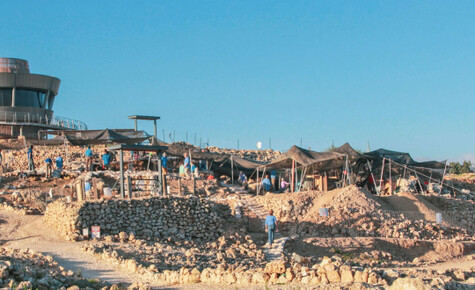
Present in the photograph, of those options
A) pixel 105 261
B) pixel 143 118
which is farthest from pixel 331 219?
pixel 143 118

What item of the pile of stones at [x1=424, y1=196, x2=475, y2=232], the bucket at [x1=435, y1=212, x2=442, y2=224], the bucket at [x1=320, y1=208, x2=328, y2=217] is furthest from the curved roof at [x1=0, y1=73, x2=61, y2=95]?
the bucket at [x1=435, y1=212, x2=442, y2=224]

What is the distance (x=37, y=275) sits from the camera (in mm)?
12016

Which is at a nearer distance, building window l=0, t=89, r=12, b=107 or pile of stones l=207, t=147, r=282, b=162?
pile of stones l=207, t=147, r=282, b=162

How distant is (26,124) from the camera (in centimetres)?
4678

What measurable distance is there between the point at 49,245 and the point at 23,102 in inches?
1339

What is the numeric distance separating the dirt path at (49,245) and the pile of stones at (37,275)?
47cm

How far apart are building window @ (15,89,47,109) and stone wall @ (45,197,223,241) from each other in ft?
99.8

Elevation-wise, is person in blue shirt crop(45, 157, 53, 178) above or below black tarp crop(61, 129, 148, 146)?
below

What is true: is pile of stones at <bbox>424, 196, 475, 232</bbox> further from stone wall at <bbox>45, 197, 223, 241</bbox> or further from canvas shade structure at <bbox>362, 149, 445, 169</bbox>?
stone wall at <bbox>45, 197, 223, 241</bbox>

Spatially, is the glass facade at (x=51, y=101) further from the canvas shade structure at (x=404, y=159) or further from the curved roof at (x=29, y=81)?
the canvas shade structure at (x=404, y=159)

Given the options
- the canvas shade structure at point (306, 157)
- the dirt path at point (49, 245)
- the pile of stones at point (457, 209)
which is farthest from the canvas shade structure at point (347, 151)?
the dirt path at point (49, 245)

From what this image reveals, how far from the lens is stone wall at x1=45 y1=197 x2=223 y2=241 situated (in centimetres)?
1844

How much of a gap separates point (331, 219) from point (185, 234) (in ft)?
19.3

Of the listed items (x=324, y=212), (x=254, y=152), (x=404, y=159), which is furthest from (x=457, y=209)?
(x=254, y=152)
